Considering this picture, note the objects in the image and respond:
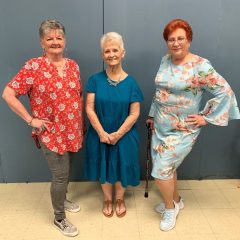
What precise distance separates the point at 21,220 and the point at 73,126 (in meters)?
0.87

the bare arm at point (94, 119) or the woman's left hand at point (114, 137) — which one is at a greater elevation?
the bare arm at point (94, 119)

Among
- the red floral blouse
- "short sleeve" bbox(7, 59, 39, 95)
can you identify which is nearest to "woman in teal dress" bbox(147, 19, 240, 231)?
the red floral blouse

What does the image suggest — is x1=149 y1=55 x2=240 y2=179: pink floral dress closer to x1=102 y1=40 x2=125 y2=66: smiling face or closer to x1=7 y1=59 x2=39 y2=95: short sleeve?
x1=102 y1=40 x2=125 y2=66: smiling face

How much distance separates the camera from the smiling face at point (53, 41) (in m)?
1.66

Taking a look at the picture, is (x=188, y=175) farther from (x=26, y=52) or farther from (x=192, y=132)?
(x=26, y=52)

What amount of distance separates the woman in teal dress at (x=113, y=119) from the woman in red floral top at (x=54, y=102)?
12 centimetres

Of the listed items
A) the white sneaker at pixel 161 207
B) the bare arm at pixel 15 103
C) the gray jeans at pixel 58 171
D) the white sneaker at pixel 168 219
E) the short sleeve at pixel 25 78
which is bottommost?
the white sneaker at pixel 161 207

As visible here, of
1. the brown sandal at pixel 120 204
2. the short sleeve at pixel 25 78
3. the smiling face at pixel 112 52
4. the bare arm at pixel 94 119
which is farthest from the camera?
the brown sandal at pixel 120 204

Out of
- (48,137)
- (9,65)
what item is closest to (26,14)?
(9,65)

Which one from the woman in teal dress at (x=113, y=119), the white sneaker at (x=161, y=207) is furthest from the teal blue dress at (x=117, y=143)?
the white sneaker at (x=161, y=207)

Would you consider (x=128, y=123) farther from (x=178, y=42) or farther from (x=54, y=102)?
(x=178, y=42)

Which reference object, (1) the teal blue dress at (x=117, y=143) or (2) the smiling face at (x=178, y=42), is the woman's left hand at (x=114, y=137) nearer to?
(1) the teal blue dress at (x=117, y=143)

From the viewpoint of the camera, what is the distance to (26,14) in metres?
2.14

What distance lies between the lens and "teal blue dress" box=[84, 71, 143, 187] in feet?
6.15
